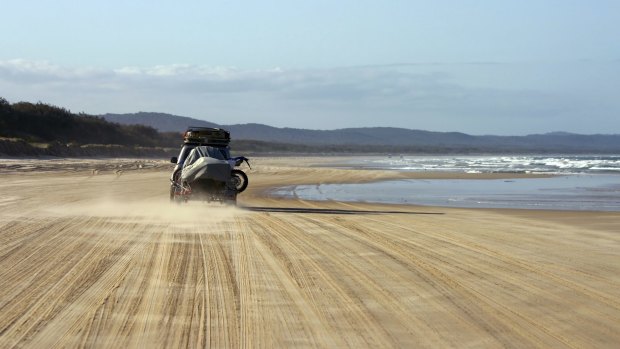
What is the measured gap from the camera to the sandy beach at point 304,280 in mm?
8094

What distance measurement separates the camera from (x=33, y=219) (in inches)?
734

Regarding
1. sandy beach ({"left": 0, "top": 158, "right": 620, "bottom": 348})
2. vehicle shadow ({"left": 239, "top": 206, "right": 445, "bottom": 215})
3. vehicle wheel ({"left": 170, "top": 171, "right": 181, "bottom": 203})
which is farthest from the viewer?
vehicle wheel ({"left": 170, "top": 171, "right": 181, "bottom": 203})

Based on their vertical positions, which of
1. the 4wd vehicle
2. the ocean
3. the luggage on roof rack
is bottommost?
the ocean

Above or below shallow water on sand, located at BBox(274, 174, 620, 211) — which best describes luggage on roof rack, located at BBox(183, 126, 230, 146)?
above

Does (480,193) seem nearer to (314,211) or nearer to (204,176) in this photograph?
(314,211)

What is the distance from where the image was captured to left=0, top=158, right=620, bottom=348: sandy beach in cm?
809

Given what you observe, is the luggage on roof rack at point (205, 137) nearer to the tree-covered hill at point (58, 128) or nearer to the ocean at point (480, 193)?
the ocean at point (480, 193)

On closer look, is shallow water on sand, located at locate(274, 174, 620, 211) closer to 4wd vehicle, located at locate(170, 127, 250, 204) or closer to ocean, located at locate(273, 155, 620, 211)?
ocean, located at locate(273, 155, 620, 211)

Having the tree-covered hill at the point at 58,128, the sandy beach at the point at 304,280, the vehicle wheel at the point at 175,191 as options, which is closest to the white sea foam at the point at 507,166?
the tree-covered hill at the point at 58,128

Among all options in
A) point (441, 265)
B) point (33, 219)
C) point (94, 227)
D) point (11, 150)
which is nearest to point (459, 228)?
point (441, 265)

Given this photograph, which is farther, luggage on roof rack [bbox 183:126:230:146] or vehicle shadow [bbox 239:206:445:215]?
luggage on roof rack [bbox 183:126:230:146]

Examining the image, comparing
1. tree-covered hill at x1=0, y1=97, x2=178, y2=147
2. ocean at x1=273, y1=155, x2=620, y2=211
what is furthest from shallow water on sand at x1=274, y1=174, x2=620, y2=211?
tree-covered hill at x1=0, y1=97, x2=178, y2=147

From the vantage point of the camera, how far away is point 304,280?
10.9 m

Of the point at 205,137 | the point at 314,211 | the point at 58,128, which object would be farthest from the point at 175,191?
the point at 58,128
